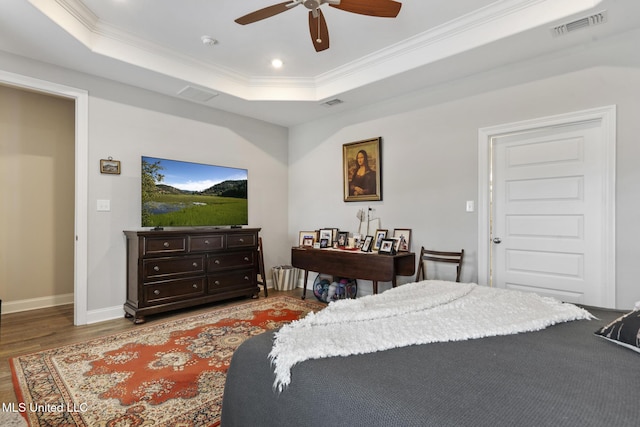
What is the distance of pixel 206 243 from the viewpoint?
3.81 meters

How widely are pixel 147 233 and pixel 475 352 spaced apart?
3.18 m

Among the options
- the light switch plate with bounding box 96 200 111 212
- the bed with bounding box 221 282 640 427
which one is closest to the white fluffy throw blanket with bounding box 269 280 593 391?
the bed with bounding box 221 282 640 427

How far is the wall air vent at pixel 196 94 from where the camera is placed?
3814 millimetres

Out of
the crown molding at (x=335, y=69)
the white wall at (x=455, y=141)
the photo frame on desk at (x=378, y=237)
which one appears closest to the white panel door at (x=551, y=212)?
the white wall at (x=455, y=141)

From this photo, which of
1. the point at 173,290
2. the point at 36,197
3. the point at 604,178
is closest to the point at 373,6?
the point at 604,178

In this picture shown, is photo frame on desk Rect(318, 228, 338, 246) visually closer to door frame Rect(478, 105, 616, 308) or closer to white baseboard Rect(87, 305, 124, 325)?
door frame Rect(478, 105, 616, 308)

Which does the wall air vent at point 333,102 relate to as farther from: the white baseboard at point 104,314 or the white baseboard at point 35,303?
the white baseboard at point 35,303

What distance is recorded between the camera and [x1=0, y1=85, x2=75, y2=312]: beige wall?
3809 millimetres

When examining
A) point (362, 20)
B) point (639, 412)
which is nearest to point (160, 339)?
point (639, 412)

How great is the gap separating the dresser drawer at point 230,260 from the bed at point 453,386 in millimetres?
2719

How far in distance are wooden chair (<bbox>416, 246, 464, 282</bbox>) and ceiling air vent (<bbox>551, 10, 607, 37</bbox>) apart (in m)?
2.04

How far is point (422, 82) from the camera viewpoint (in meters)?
3.63

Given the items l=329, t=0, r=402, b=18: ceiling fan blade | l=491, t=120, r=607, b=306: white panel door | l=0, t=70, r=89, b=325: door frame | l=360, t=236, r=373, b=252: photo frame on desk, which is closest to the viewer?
l=329, t=0, r=402, b=18: ceiling fan blade

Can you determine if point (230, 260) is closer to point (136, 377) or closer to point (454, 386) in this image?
point (136, 377)
